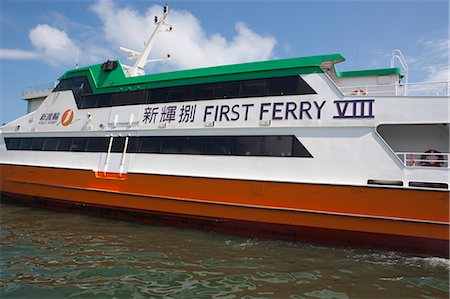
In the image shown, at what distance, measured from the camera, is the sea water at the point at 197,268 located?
14.8 feet

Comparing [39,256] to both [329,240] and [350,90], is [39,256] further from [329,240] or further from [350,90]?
[350,90]

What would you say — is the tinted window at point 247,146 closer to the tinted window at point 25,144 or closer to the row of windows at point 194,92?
the row of windows at point 194,92

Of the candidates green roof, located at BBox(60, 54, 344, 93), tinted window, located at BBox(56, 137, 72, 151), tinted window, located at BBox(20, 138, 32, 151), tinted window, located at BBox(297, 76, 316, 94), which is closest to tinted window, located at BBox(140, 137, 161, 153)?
green roof, located at BBox(60, 54, 344, 93)

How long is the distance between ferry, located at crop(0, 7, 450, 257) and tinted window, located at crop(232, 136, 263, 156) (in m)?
0.03

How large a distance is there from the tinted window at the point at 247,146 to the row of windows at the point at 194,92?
1.05 meters

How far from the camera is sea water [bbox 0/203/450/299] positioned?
450cm

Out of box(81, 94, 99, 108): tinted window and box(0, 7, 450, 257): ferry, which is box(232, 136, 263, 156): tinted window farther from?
Result: box(81, 94, 99, 108): tinted window

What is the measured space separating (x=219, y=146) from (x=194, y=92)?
1.69 metres

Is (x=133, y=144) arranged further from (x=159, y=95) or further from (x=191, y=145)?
(x=191, y=145)

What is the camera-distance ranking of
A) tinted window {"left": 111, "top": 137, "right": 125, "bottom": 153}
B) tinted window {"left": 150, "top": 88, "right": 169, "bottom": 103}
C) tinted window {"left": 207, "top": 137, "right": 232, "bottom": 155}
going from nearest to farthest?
tinted window {"left": 207, "top": 137, "right": 232, "bottom": 155} < tinted window {"left": 150, "top": 88, "right": 169, "bottom": 103} < tinted window {"left": 111, "top": 137, "right": 125, "bottom": 153}

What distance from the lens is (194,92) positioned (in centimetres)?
852

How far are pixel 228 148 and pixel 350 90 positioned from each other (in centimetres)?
318

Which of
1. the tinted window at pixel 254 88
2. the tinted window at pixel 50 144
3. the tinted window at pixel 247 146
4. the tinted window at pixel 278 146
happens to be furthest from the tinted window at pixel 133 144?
the tinted window at pixel 278 146

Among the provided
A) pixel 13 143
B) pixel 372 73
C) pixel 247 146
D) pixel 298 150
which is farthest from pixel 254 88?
pixel 13 143
